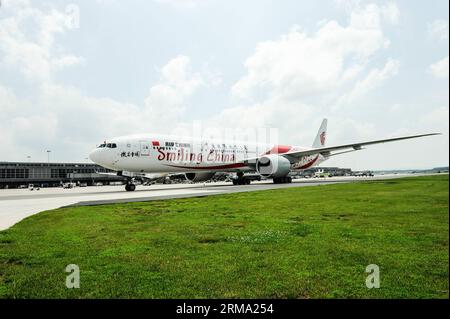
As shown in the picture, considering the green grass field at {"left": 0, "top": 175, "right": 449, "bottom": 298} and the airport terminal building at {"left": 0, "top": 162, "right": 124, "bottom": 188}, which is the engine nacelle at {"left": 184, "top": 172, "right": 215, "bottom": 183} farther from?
the airport terminal building at {"left": 0, "top": 162, "right": 124, "bottom": 188}

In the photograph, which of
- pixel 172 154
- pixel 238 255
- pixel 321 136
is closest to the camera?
pixel 238 255

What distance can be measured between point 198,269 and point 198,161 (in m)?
29.9

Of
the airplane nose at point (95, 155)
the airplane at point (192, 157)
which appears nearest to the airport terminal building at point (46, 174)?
the airplane at point (192, 157)

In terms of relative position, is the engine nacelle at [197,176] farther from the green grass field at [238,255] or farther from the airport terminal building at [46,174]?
the airport terminal building at [46,174]

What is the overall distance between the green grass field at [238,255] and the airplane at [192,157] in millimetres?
18422

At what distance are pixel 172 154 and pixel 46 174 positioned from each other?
60.8 meters

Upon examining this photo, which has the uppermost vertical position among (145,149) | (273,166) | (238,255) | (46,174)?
(145,149)

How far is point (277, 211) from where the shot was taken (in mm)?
13148

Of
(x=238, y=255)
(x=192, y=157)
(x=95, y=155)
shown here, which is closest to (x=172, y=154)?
(x=192, y=157)

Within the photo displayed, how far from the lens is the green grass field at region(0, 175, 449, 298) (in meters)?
4.70

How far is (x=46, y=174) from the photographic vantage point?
263ft

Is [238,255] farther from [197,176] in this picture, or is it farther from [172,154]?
[197,176]
